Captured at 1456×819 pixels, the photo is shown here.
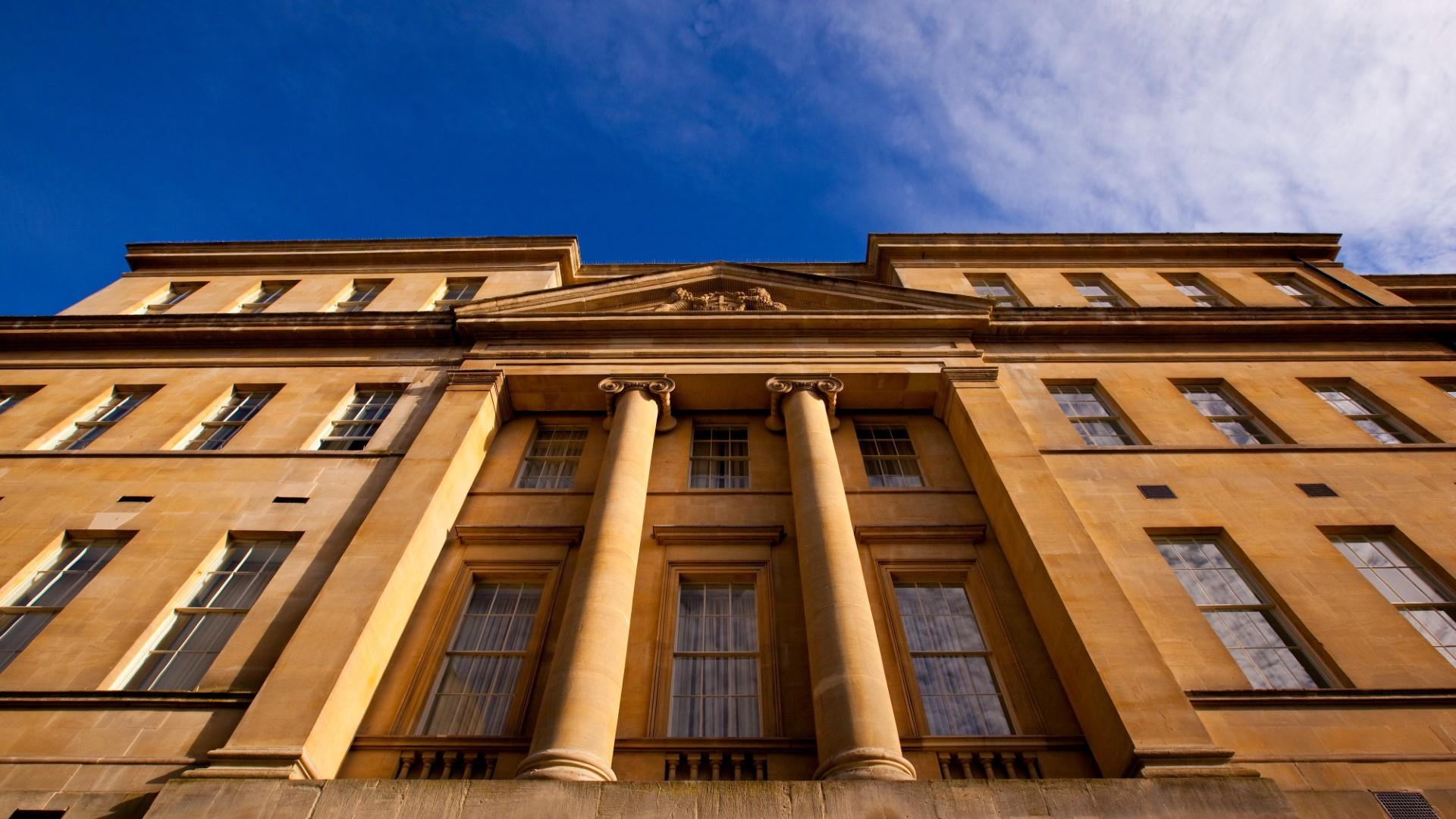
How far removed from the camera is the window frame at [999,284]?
23766mm

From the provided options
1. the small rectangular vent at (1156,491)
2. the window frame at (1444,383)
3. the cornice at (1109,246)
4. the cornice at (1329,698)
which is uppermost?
the cornice at (1109,246)

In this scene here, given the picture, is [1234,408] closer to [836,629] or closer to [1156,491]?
[1156,491]

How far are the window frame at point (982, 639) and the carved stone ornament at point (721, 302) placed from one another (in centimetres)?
831

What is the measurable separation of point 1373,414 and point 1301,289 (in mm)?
7892

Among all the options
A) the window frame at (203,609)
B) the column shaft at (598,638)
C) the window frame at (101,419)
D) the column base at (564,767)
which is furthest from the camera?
the window frame at (101,419)

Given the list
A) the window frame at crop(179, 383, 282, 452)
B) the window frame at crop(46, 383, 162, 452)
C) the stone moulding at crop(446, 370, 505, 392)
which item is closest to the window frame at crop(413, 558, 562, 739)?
the stone moulding at crop(446, 370, 505, 392)

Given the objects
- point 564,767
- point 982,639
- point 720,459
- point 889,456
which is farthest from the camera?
point 889,456

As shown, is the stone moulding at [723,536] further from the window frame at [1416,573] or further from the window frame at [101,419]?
the window frame at [101,419]

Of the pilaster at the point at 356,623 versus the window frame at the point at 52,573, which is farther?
the window frame at the point at 52,573

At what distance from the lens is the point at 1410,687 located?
11.1 meters

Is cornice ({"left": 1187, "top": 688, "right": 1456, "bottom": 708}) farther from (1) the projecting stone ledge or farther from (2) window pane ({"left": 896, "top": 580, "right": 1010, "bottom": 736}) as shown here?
(2) window pane ({"left": 896, "top": 580, "right": 1010, "bottom": 736})

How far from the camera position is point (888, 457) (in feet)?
58.6

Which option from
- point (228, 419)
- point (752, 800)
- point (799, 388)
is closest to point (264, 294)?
point (228, 419)

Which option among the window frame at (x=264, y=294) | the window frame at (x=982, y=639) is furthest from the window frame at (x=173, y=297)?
the window frame at (x=982, y=639)
